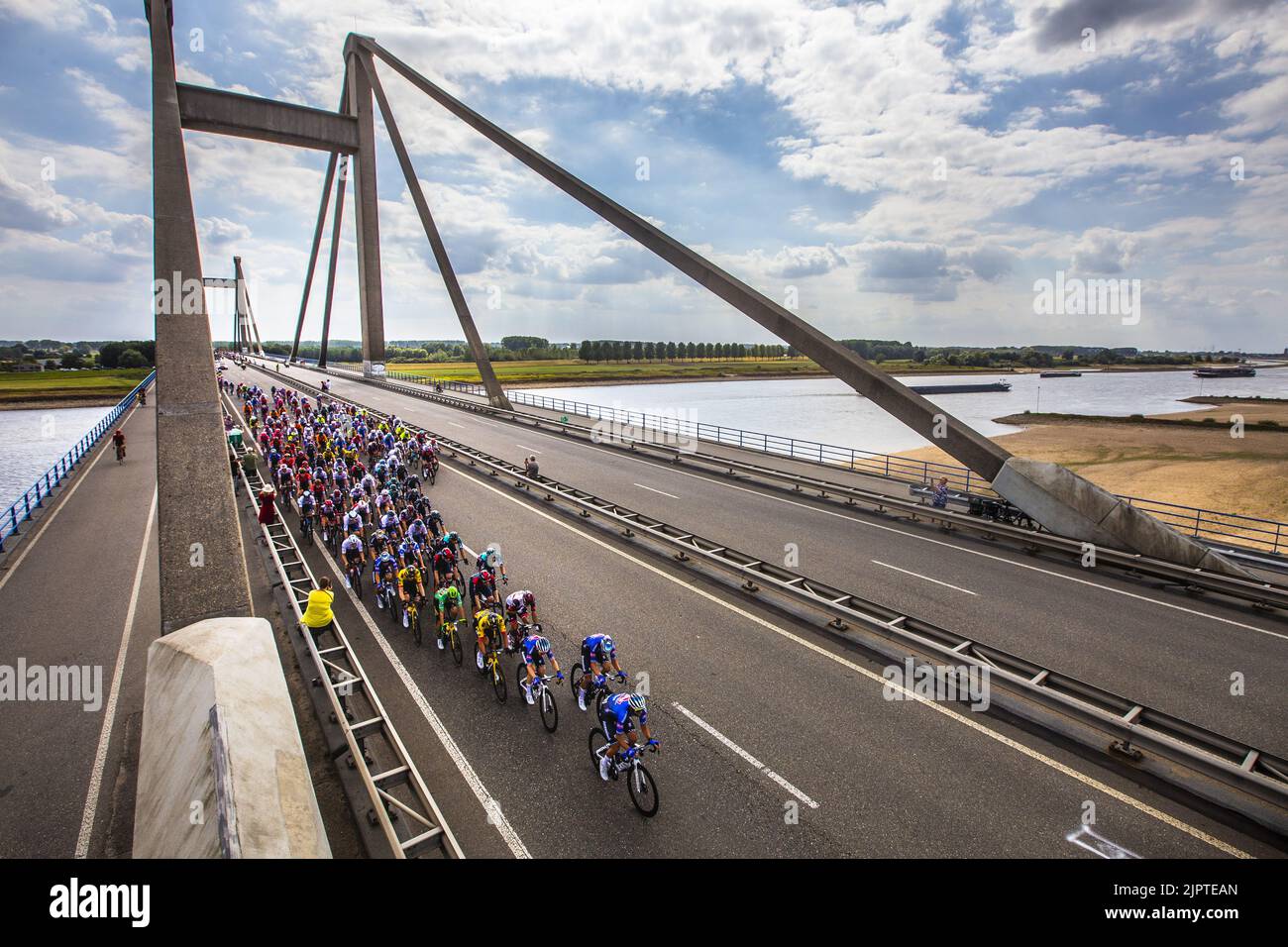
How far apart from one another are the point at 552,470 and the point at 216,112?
47649 mm

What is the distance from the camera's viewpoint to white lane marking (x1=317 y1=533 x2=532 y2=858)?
6.76m

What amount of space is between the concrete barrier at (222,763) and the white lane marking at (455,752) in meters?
1.89

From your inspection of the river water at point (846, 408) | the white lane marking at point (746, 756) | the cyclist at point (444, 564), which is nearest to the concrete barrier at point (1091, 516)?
the white lane marking at point (746, 756)

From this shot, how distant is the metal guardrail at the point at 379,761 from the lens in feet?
19.8

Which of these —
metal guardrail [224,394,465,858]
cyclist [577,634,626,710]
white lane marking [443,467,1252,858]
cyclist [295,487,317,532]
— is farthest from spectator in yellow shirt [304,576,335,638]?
cyclist [295,487,317,532]

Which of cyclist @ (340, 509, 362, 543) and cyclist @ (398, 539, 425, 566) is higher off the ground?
cyclist @ (340, 509, 362, 543)

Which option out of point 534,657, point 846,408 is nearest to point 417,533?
point 534,657

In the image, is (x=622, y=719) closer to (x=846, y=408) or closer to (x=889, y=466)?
(x=889, y=466)

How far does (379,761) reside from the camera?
25.7ft

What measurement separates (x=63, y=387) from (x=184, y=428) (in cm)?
11392

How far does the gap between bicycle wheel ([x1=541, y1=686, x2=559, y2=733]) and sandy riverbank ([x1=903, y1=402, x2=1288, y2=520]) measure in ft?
113

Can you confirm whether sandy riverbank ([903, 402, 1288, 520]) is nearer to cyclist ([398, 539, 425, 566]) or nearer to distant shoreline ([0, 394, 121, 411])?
cyclist ([398, 539, 425, 566])

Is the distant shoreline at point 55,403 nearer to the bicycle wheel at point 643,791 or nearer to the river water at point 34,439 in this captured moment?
the river water at point 34,439

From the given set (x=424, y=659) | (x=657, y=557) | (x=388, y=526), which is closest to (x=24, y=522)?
(x=388, y=526)
